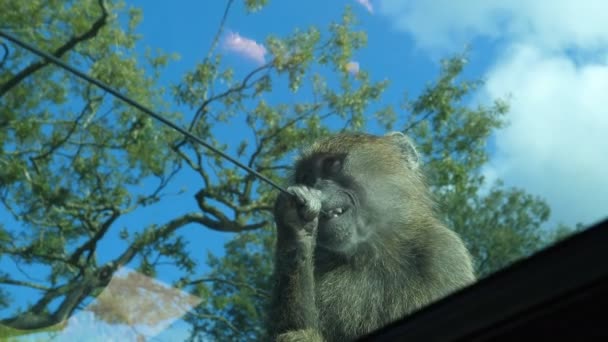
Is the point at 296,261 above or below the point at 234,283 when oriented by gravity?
below

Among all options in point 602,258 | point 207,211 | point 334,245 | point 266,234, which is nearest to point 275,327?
point 334,245

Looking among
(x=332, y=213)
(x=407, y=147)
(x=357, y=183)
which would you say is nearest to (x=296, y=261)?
(x=332, y=213)

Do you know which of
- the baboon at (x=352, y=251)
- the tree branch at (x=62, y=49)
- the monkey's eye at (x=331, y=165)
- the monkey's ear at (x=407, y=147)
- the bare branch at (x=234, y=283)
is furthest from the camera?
the tree branch at (x=62, y=49)

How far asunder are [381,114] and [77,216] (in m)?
4.38

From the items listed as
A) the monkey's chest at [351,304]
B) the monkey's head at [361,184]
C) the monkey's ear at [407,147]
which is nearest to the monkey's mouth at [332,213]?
the monkey's head at [361,184]

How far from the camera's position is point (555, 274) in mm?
1641

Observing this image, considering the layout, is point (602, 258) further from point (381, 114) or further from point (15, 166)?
point (15, 166)

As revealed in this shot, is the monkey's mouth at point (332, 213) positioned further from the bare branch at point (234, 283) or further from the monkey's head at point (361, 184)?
the bare branch at point (234, 283)

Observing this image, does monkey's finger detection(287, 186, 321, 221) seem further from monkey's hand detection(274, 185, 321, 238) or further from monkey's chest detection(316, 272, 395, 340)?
monkey's chest detection(316, 272, 395, 340)

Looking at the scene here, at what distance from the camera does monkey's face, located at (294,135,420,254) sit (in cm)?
410

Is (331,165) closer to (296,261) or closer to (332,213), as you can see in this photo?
(332,213)

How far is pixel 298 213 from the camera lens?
375 cm

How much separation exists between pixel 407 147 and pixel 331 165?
2.42ft

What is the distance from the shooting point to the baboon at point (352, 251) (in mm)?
3828
